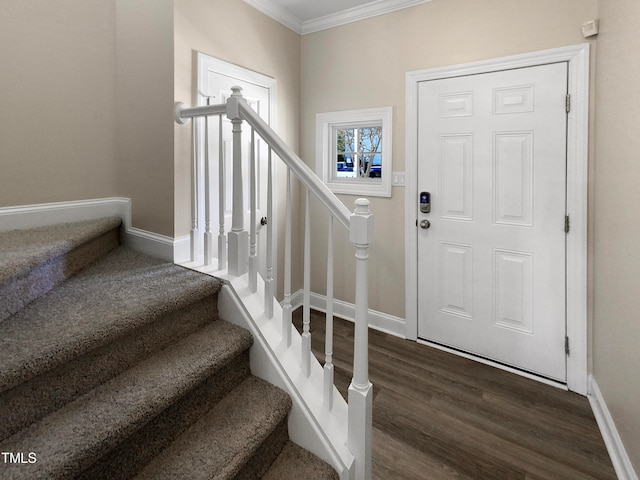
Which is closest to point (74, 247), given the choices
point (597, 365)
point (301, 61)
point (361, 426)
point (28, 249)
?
point (28, 249)

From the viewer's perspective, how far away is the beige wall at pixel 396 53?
209 centimetres

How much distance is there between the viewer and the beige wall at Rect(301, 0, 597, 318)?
209 cm

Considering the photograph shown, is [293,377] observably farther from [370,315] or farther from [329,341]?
[370,315]

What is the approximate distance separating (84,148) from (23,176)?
13.9 inches

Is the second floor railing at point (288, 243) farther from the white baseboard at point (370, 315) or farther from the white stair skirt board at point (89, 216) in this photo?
the white baseboard at point (370, 315)

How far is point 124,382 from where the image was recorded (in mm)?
1196

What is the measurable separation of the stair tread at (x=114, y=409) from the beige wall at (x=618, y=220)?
172 centimetres

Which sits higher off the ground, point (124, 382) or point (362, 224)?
point (362, 224)

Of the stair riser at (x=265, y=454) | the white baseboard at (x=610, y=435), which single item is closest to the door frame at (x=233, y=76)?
the stair riser at (x=265, y=454)

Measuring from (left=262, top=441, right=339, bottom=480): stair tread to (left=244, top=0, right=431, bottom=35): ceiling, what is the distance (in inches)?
110

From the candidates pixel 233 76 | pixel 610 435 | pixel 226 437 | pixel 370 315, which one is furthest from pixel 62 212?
pixel 610 435

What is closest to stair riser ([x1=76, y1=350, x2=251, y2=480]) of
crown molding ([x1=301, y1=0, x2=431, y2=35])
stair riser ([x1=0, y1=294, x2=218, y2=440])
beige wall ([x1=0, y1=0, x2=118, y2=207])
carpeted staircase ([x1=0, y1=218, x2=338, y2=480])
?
carpeted staircase ([x1=0, y1=218, x2=338, y2=480])

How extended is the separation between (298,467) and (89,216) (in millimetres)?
1877

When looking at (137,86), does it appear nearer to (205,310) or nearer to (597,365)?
(205,310)
